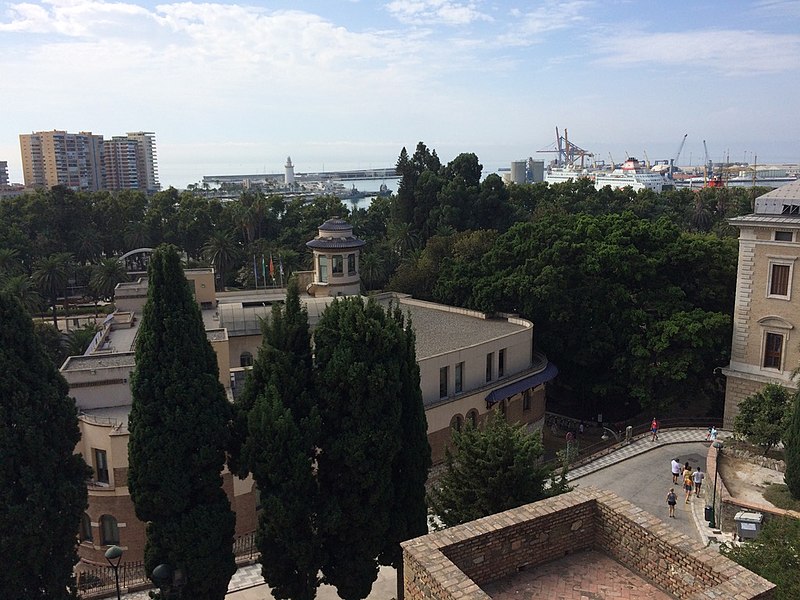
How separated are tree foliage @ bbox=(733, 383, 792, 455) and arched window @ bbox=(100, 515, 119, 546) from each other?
2233cm

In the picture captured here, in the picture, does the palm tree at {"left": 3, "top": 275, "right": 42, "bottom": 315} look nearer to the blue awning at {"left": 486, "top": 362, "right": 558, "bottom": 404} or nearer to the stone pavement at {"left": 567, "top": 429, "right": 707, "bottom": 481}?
the blue awning at {"left": 486, "top": 362, "right": 558, "bottom": 404}

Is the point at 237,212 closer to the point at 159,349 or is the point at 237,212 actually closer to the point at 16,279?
the point at 16,279

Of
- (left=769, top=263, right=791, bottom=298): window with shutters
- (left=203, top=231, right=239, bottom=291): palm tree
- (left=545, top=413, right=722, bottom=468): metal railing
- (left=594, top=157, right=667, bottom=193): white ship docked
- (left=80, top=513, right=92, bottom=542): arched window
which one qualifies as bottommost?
(left=545, top=413, right=722, bottom=468): metal railing

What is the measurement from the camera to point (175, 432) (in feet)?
51.0

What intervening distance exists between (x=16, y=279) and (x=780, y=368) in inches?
1726

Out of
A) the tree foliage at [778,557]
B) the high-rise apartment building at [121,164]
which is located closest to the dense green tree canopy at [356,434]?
the tree foliage at [778,557]

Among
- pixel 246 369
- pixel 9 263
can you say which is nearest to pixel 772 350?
pixel 246 369

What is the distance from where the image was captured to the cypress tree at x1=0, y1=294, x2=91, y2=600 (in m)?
14.3

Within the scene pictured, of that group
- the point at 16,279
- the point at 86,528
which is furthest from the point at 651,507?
the point at 16,279

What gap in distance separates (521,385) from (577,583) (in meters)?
21.5

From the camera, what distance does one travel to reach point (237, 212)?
66250 mm

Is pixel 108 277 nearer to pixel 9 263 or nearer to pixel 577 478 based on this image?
pixel 9 263

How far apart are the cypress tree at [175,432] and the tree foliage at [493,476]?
20.6 feet

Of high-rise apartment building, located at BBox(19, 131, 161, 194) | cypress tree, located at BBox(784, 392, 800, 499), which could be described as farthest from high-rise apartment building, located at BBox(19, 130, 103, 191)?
cypress tree, located at BBox(784, 392, 800, 499)
